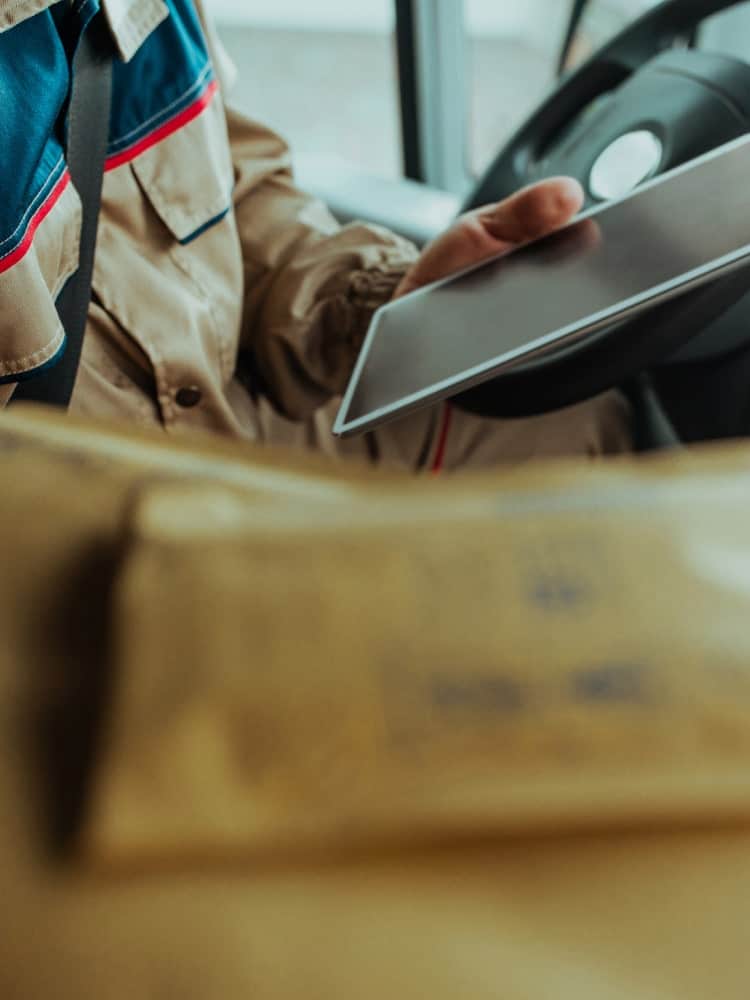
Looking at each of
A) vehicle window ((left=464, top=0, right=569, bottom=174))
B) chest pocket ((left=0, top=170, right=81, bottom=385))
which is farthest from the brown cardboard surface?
vehicle window ((left=464, top=0, right=569, bottom=174))

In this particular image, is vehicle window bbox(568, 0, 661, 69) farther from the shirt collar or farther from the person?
the shirt collar

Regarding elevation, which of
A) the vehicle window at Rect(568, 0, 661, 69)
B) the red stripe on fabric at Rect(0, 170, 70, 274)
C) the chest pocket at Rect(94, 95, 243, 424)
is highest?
the red stripe on fabric at Rect(0, 170, 70, 274)

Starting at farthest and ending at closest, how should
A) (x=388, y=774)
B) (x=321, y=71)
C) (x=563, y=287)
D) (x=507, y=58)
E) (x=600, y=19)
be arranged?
(x=321, y=71), (x=507, y=58), (x=600, y=19), (x=563, y=287), (x=388, y=774)

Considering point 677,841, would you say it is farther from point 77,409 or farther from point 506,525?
point 77,409

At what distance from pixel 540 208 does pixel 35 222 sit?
0.37 metres

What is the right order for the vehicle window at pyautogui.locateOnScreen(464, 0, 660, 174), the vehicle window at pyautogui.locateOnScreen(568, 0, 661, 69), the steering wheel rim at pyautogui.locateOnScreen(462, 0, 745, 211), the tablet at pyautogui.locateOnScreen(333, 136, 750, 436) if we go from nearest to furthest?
the tablet at pyautogui.locateOnScreen(333, 136, 750, 436), the steering wheel rim at pyautogui.locateOnScreen(462, 0, 745, 211), the vehicle window at pyautogui.locateOnScreen(568, 0, 661, 69), the vehicle window at pyautogui.locateOnScreen(464, 0, 660, 174)

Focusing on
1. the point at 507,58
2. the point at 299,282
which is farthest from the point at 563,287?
the point at 507,58

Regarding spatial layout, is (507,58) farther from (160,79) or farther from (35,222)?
(35,222)

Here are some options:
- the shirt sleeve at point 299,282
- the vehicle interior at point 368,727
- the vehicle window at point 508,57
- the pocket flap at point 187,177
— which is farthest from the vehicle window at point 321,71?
the vehicle interior at point 368,727

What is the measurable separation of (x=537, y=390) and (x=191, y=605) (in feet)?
2.01

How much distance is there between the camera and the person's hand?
2.42ft

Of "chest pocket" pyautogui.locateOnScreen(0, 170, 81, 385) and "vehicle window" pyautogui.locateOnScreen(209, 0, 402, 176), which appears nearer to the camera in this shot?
"chest pocket" pyautogui.locateOnScreen(0, 170, 81, 385)

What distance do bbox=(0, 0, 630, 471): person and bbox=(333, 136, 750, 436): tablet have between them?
52mm

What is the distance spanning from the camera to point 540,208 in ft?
2.43
